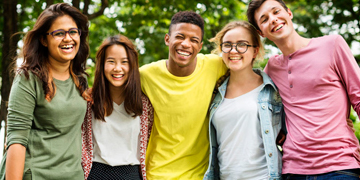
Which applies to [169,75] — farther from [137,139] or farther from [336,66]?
[336,66]

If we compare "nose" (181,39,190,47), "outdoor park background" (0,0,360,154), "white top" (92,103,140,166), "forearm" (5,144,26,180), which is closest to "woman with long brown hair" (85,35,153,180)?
"white top" (92,103,140,166)

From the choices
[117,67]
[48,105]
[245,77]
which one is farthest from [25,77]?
[245,77]

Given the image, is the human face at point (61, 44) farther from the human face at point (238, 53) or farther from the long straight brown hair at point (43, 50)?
the human face at point (238, 53)

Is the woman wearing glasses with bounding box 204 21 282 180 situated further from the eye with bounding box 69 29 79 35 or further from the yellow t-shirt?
the eye with bounding box 69 29 79 35

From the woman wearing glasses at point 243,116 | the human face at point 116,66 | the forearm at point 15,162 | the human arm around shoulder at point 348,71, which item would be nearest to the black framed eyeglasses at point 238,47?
the woman wearing glasses at point 243,116

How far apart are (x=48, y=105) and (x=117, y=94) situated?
0.83 metres

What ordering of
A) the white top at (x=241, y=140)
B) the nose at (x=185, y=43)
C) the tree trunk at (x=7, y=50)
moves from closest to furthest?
the white top at (x=241, y=140) < the nose at (x=185, y=43) < the tree trunk at (x=7, y=50)

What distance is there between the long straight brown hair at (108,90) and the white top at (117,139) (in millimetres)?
69

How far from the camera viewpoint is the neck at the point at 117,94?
348 centimetres

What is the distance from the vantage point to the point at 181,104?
3.54 metres

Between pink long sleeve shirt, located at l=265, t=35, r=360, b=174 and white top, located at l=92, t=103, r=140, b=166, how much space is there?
1.45 metres

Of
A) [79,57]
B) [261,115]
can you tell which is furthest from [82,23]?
[261,115]

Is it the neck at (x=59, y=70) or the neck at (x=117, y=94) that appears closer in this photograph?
the neck at (x=59, y=70)

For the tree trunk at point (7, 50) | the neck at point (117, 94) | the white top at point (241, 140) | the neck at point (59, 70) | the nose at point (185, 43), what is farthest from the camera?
the tree trunk at point (7, 50)
